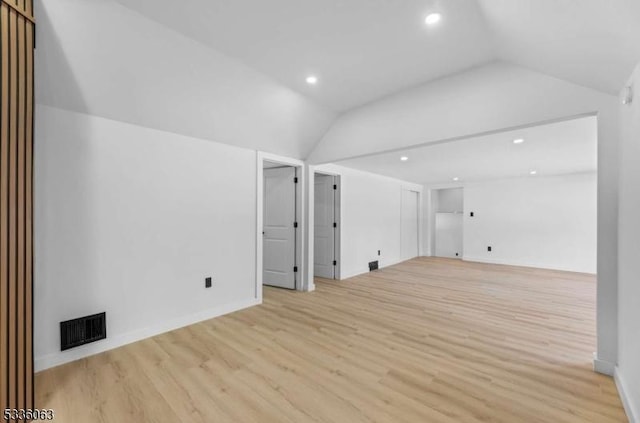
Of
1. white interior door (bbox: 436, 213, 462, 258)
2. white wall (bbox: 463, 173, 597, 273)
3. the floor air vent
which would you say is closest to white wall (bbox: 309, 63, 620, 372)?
the floor air vent

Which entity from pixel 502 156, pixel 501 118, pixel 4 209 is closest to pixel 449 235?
pixel 502 156

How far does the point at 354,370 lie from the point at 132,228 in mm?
2474

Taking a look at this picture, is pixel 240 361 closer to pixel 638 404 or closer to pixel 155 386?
pixel 155 386

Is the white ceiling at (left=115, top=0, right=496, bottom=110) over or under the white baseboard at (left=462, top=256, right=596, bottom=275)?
over

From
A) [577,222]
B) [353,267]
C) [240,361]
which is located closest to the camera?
[240,361]

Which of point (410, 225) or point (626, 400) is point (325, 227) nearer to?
point (410, 225)

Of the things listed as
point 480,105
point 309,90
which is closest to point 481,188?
point 480,105

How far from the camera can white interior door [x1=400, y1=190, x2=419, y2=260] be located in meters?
7.59

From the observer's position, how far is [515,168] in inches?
233

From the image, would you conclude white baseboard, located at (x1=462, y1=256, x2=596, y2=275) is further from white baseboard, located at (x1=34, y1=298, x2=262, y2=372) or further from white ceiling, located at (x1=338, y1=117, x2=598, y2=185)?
white baseboard, located at (x1=34, y1=298, x2=262, y2=372)

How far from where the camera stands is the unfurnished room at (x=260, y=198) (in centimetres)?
168

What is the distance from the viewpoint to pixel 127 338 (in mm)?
2695

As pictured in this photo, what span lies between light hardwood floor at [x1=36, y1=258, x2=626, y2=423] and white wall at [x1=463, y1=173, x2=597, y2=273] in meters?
3.37

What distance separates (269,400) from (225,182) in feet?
8.25
